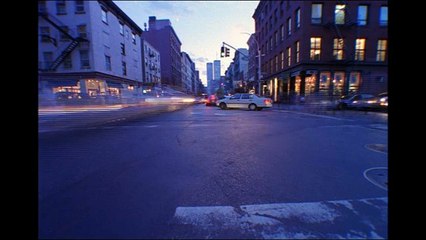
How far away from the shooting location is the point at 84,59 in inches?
87.6

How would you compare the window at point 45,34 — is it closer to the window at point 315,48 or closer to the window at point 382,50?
the window at point 382,50

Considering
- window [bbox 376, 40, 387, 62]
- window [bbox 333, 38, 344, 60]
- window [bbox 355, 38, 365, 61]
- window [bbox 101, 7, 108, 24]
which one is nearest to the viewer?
window [bbox 376, 40, 387, 62]

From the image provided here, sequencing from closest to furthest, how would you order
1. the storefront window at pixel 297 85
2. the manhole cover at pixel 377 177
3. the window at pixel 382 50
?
the window at pixel 382 50 → the manhole cover at pixel 377 177 → the storefront window at pixel 297 85

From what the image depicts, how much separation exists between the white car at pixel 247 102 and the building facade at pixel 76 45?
51.1 ft

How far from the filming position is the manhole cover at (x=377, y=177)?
3156 mm

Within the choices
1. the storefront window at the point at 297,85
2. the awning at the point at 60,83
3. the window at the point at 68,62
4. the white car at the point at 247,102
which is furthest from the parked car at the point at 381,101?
the storefront window at the point at 297,85

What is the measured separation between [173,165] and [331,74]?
81.6 feet

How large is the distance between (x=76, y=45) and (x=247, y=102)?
17215 mm

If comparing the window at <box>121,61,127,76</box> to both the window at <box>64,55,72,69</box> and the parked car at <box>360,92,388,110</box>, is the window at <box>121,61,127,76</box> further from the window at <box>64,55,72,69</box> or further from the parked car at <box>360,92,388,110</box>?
the parked car at <box>360,92,388,110</box>

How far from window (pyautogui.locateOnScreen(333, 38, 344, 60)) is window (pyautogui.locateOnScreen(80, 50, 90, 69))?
2498 cm

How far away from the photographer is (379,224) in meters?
2.19

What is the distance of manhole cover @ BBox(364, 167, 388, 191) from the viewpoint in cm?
316

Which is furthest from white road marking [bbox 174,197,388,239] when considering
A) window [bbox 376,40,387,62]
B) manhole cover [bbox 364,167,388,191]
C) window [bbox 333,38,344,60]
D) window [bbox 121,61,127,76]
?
window [bbox 333,38,344,60]
